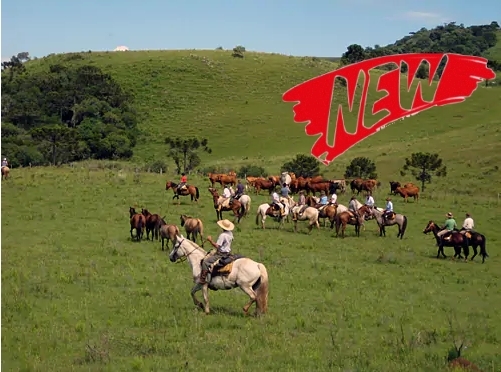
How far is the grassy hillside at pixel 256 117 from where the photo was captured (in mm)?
45906

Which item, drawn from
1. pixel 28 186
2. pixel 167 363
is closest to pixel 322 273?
pixel 167 363

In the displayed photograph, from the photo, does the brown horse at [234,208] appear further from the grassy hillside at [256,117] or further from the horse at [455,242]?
the grassy hillside at [256,117]

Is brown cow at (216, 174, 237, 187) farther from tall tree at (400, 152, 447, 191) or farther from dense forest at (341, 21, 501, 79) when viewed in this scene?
dense forest at (341, 21, 501, 79)

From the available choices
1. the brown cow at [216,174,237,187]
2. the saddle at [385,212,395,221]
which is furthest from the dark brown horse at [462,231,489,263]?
the brown cow at [216,174,237,187]

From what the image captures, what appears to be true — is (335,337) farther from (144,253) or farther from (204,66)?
(204,66)

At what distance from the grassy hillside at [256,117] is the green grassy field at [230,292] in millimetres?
2982

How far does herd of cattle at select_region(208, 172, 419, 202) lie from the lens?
111 ft

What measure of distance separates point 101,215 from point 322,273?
38.4 ft

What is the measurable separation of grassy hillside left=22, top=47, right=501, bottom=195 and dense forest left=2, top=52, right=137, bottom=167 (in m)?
2.96

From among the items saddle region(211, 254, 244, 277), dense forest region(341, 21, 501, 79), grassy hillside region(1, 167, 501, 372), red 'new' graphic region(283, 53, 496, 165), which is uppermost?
dense forest region(341, 21, 501, 79)

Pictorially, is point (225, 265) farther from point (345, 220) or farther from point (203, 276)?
point (345, 220)

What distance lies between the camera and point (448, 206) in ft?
107

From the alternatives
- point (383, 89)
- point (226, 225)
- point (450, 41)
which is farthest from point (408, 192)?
point (450, 41)

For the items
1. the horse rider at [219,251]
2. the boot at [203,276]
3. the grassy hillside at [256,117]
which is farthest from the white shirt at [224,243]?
the grassy hillside at [256,117]
